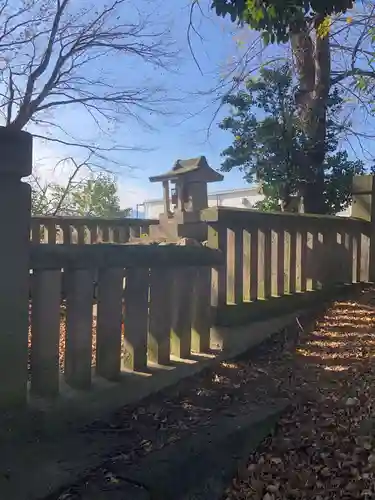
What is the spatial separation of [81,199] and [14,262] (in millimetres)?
11872

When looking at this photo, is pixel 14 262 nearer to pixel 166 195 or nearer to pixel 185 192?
pixel 185 192

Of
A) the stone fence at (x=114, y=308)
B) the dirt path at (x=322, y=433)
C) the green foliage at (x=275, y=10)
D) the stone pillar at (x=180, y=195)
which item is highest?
the green foliage at (x=275, y=10)

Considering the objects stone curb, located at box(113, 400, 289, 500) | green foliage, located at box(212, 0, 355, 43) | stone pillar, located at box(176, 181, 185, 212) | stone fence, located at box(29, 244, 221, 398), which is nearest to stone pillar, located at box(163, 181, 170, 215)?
stone pillar, located at box(176, 181, 185, 212)

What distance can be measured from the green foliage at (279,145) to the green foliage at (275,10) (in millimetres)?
4144

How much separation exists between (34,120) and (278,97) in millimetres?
4796

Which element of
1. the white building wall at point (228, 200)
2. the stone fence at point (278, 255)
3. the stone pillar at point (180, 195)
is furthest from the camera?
the white building wall at point (228, 200)

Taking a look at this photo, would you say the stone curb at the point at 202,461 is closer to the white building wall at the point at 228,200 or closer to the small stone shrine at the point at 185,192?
the small stone shrine at the point at 185,192

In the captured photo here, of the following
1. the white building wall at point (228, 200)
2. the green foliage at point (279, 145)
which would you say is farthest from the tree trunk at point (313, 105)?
the white building wall at point (228, 200)

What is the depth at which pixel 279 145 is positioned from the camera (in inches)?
282

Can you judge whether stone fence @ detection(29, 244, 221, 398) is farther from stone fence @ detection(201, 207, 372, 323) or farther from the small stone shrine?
the small stone shrine

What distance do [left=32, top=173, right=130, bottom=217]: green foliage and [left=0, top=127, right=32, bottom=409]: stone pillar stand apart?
22.5 feet

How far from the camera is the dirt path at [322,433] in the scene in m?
2.08

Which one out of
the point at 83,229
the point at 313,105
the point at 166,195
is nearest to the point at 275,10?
the point at 83,229

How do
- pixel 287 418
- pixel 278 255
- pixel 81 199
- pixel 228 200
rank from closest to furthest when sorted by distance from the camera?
pixel 287 418 → pixel 278 255 → pixel 81 199 → pixel 228 200
